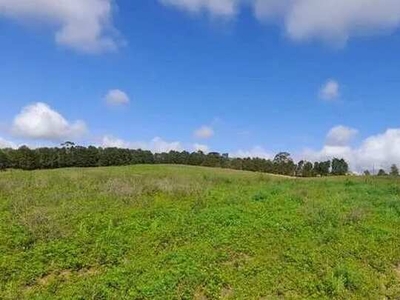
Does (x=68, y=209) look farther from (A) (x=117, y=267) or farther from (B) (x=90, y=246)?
(A) (x=117, y=267)

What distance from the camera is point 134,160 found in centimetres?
10719

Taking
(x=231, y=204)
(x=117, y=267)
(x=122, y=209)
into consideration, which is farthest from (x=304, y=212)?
(x=117, y=267)

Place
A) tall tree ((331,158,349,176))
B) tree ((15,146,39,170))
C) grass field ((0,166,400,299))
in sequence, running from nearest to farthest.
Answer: grass field ((0,166,400,299)) → tree ((15,146,39,170)) → tall tree ((331,158,349,176))

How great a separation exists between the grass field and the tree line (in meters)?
80.4

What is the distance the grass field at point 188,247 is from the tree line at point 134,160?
264 feet

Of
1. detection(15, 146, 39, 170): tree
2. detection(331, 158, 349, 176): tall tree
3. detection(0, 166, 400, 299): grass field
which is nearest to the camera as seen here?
detection(0, 166, 400, 299): grass field

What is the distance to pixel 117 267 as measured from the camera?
9.27 meters

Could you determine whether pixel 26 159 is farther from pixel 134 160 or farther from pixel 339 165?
pixel 339 165

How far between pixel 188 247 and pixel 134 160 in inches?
3863

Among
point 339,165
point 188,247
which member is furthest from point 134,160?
point 188,247

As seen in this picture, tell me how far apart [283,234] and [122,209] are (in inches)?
188

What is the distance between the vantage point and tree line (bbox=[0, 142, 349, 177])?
299ft

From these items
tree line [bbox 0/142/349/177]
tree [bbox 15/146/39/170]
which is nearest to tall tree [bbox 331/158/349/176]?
tree line [bbox 0/142/349/177]

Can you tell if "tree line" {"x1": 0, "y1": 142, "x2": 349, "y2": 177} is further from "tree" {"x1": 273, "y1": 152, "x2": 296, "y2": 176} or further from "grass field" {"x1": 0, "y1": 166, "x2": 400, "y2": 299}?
"grass field" {"x1": 0, "y1": 166, "x2": 400, "y2": 299}
